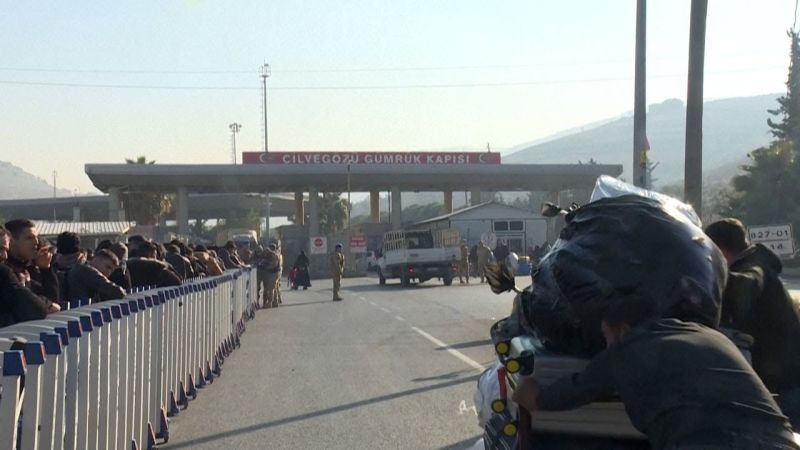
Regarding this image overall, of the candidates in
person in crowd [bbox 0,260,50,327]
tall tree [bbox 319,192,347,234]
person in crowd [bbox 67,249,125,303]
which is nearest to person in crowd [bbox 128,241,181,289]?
person in crowd [bbox 67,249,125,303]

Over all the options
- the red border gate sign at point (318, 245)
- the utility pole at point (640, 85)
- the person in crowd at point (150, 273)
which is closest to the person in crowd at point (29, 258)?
the person in crowd at point (150, 273)

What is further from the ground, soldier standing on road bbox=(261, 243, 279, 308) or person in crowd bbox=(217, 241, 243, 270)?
person in crowd bbox=(217, 241, 243, 270)

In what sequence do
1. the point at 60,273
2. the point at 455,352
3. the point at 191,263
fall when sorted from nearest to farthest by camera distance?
the point at 60,273
the point at 455,352
the point at 191,263

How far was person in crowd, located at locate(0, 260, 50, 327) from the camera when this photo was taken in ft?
23.4

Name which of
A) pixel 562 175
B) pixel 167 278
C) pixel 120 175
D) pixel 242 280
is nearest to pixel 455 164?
pixel 562 175

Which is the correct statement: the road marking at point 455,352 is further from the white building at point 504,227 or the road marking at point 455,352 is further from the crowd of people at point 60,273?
the white building at point 504,227

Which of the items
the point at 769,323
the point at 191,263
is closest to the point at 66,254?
the point at 191,263

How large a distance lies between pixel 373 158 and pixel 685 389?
66553 millimetres

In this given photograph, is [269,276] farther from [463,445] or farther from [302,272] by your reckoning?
[463,445]

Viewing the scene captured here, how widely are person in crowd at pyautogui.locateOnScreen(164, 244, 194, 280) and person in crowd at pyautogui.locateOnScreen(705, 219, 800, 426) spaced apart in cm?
1131

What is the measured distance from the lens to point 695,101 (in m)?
13.9

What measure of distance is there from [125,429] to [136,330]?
0.78m

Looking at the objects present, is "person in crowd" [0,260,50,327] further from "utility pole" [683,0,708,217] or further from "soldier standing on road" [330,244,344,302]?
"soldier standing on road" [330,244,344,302]

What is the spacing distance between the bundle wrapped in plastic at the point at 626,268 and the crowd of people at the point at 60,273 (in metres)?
4.55
